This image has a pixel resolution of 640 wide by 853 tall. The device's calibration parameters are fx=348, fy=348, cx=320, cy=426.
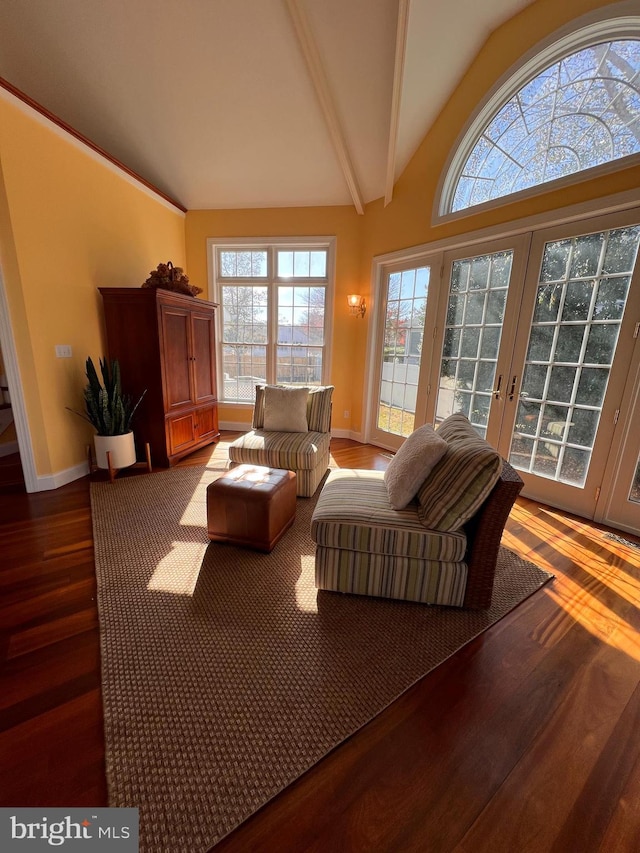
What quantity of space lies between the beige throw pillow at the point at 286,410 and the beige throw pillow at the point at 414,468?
1498 mm

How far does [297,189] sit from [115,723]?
16.3 ft

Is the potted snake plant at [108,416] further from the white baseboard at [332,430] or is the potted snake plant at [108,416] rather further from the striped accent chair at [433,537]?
the striped accent chair at [433,537]

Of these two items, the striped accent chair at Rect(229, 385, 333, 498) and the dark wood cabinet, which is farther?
the dark wood cabinet

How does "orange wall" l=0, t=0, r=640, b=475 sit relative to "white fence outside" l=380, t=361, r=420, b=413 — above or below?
above

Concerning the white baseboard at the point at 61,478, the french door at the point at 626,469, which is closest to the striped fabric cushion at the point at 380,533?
the french door at the point at 626,469

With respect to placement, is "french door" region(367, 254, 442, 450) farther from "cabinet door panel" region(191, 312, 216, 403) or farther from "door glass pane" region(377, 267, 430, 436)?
"cabinet door panel" region(191, 312, 216, 403)

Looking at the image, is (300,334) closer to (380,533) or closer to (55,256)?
(55,256)

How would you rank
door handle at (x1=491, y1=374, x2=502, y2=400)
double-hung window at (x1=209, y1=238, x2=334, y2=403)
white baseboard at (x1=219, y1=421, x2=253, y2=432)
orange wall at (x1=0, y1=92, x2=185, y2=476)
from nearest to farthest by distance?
orange wall at (x1=0, y1=92, x2=185, y2=476), door handle at (x1=491, y1=374, x2=502, y2=400), double-hung window at (x1=209, y1=238, x2=334, y2=403), white baseboard at (x1=219, y1=421, x2=253, y2=432)

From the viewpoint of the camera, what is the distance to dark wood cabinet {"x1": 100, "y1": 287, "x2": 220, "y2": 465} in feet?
10.9

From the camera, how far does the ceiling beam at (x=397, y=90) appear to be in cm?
244

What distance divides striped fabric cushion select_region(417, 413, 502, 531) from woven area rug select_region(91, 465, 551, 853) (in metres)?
0.51

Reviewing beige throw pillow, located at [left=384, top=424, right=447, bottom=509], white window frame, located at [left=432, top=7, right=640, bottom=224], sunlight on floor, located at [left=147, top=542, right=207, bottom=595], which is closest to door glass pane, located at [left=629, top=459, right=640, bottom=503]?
beige throw pillow, located at [left=384, top=424, right=447, bottom=509]

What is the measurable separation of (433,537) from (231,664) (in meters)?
1.06

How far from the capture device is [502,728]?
1257mm
